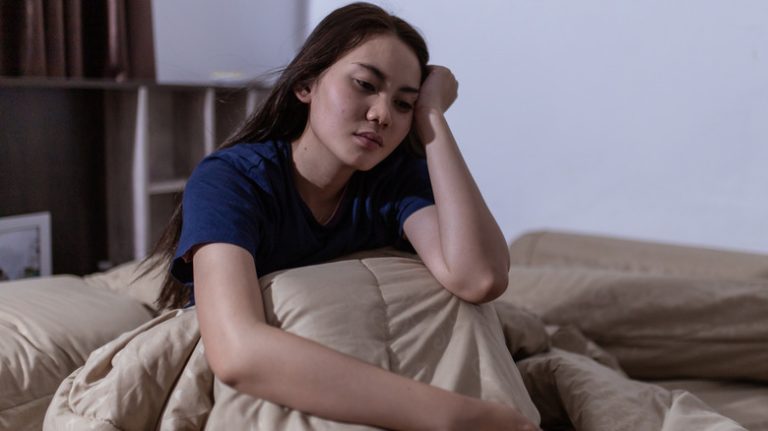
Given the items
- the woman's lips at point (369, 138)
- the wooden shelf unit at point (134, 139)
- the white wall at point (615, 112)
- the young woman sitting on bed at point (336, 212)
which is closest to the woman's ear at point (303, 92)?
the young woman sitting on bed at point (336, 212)

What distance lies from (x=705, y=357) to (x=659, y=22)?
1249 millimetres

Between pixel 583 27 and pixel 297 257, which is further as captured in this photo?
pixel 583 27

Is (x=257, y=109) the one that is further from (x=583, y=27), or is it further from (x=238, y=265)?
(x=583, y=27)

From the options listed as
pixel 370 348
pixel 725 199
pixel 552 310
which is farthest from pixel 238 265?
pixel 725 199

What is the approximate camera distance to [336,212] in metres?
1.36

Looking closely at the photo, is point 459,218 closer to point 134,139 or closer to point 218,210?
point 218,210

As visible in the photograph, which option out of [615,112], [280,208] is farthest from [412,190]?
[615,112]

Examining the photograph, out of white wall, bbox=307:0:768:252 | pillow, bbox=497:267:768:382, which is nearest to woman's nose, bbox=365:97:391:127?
pillow, bbox=497:267:768:382

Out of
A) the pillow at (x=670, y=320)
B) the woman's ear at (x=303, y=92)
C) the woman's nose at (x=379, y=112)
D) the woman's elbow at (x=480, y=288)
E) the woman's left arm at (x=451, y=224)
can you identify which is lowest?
the pillow at (x=670, y=320)

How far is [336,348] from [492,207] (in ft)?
6.72

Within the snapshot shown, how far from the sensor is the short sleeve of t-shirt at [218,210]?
1.10m

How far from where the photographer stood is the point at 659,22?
8.52 feet

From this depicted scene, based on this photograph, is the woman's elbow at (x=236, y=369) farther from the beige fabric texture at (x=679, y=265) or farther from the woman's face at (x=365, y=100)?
the beige fabric texture at (x=679, y=265)

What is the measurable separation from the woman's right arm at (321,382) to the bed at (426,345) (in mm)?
26
